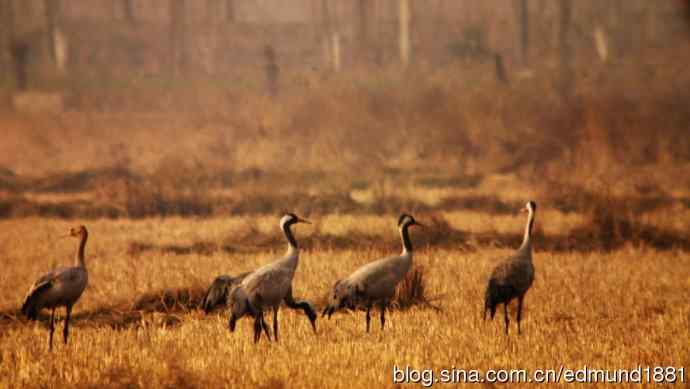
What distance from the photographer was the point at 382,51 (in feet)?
141

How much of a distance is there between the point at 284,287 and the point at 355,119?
19578 millimetres

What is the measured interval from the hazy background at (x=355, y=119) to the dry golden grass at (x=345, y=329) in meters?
3.25

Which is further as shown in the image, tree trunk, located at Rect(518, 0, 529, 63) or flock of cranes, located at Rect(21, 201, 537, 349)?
tree trunk, located at Rect(518, 0, 529, 63)

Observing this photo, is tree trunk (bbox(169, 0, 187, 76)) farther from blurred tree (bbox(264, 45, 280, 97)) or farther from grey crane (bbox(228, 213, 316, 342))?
grey crane (bbox(228, 213, 316, 342))

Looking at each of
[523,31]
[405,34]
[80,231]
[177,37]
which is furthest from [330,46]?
[80,231]

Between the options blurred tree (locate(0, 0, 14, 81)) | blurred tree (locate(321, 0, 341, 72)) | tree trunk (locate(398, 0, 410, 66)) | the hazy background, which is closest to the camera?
the hazy background

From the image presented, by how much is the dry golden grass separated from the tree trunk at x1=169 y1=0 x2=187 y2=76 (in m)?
30.4

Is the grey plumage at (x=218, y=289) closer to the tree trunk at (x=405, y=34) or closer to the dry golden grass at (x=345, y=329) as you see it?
the dry golden grass at (x=345, y=329)

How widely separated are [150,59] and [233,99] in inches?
568

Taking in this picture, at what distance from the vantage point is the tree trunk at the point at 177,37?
43906mm

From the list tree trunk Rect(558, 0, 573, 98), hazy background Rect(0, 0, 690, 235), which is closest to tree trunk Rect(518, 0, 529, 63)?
hazy background Rect(0, 0, 690, 235)

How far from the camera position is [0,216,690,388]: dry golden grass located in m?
7.93

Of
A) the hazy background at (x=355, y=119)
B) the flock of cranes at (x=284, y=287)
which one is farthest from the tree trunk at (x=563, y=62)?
the flock of cranes at (x=284, y=287)

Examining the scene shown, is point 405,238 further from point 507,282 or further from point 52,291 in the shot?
point 52,291
